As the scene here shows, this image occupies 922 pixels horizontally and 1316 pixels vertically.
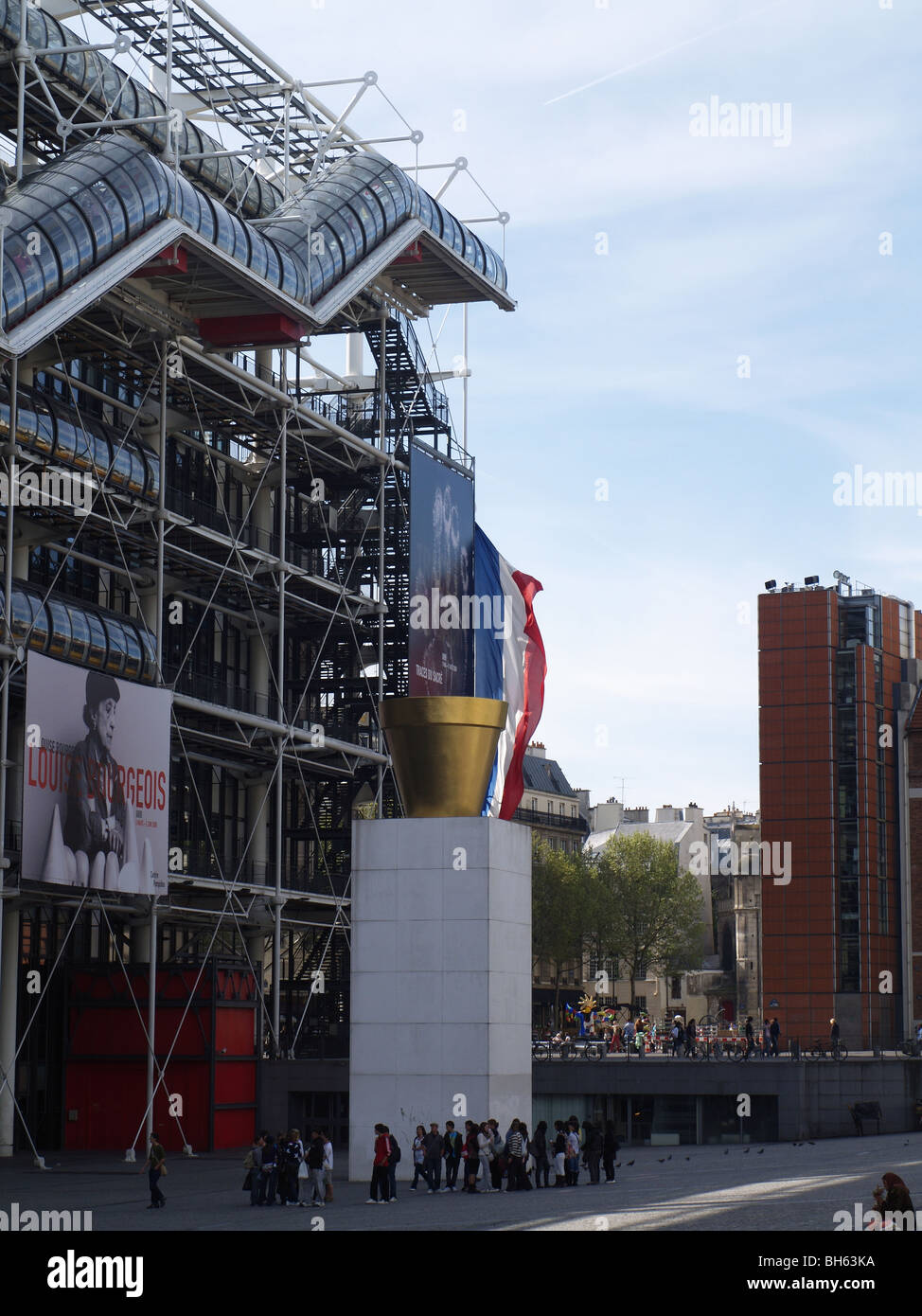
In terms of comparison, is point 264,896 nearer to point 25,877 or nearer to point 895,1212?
point 25,877

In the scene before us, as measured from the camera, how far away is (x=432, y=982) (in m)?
31.0

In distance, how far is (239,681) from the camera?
53.1 meters

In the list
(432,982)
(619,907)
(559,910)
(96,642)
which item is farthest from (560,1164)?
(619,907)

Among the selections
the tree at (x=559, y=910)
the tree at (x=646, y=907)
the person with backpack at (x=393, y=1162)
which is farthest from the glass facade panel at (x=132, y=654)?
the tree at (x=646, y=907)

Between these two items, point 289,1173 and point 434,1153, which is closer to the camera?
point 289,1173

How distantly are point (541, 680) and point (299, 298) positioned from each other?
46.0 ft

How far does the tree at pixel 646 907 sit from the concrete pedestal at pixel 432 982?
56419mm

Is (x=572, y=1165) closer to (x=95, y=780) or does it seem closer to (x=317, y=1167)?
(x=317, y=1167)

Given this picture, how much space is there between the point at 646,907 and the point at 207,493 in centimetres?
4305

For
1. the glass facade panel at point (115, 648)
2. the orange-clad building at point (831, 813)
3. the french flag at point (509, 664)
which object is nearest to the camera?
the glass facade panel at point (115, 648)

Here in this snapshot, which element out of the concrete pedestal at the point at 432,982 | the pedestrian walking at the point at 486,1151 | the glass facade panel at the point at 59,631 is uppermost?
the glass facade panel at the point at 59,631

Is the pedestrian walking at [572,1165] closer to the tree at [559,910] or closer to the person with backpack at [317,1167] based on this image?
the person with backpack at [317,1167]

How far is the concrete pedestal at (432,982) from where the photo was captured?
30719 mm

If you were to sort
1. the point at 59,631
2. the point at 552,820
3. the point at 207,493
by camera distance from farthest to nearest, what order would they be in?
the point at 552,820 < the point at 207,493 < the point at 59,631
